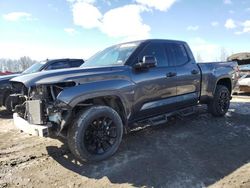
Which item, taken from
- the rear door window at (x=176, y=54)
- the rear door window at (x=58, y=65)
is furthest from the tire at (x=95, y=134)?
the rear door window at (x=58, y=65)

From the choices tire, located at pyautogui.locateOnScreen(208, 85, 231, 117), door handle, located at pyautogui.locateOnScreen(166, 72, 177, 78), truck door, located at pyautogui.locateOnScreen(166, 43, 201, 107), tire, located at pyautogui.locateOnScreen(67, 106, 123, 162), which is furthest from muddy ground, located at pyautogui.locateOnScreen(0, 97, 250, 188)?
door handle, located at pyautogui.locateOnScreen(166, 72, 177, 78)

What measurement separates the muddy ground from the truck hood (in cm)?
135

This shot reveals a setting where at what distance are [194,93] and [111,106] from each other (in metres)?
2.40

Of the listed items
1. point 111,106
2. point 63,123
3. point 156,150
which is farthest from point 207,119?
point 63,123

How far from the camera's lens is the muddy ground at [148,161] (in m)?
4.11

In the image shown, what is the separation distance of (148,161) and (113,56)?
2231 millimetres

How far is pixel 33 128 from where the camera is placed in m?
4.50

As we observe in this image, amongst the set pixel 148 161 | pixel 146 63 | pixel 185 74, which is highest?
pixel 146 63

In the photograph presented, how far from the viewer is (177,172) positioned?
14.3 ft

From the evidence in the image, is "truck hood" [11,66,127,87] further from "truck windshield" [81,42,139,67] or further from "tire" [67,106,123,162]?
"truck windshield" [81,42,139,67]

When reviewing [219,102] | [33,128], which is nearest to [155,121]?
[33,128]

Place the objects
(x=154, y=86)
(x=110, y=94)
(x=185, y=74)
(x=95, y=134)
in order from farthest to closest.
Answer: (x=185, y=74), (x=154, y=86), (x=110, y=94), (x=95, y=134)

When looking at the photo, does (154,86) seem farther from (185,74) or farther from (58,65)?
(58,65)

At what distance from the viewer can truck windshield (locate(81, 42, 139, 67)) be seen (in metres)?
5.59
